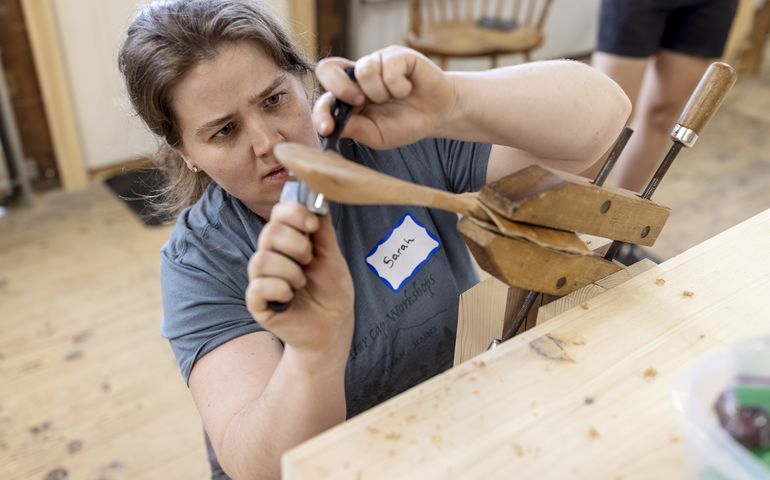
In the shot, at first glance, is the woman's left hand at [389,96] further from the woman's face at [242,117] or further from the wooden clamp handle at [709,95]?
the wooden clamp handle at [709,95]

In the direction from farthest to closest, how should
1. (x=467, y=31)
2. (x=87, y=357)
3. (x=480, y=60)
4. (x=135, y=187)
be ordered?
(x=480, y=60)
(x=467, y=31)
(x=135, y=187)
(x=87, y=357)

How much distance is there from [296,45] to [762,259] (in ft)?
2.32

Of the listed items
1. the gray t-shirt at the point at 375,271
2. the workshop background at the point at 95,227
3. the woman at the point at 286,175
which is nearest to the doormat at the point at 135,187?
the workshop background at the point at 95,227

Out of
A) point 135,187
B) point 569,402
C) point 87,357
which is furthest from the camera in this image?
point 135,187

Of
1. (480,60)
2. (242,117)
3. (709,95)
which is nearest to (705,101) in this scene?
(709,95)

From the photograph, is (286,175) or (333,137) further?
(286,175)

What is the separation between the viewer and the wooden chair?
2896 millimetres

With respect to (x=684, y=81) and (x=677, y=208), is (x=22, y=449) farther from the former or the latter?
(x=677, y=208)

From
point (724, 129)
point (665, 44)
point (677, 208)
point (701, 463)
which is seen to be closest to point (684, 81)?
point (665, 44)

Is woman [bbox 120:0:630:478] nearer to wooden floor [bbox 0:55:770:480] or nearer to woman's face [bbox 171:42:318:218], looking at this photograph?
woman's face [bbox 171:42:318:218]

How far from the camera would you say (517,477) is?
0.55 meters

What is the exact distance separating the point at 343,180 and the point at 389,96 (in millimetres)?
220

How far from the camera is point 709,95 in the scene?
782 mm

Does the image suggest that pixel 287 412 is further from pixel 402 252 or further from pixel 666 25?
pixel 666 25
